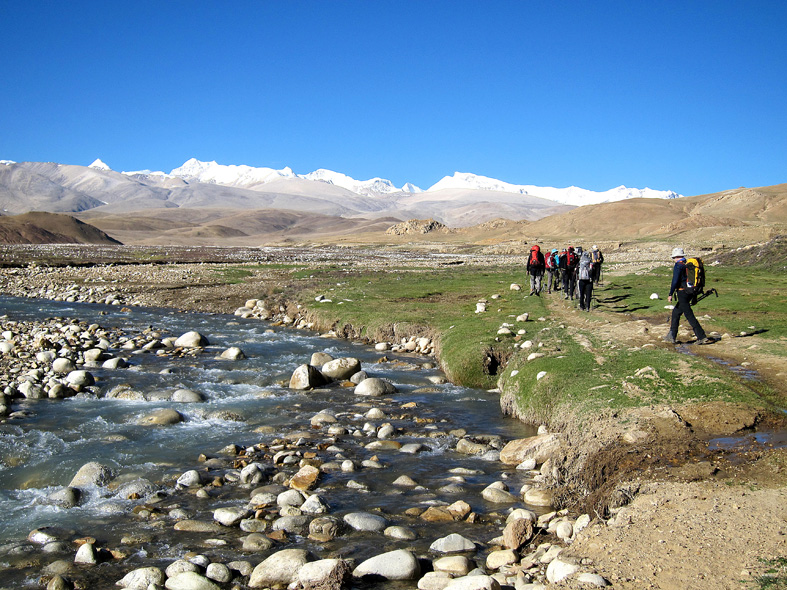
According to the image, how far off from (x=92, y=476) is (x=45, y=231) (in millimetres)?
179025

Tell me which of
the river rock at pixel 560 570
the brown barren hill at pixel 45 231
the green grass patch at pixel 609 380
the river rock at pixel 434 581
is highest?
the brown barren hill at pixel 45 231

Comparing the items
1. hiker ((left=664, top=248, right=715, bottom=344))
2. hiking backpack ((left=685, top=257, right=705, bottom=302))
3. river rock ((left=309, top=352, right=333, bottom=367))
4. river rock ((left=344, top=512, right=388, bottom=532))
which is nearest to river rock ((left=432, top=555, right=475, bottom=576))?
river rock ((left=344, top=512, right=388, bottom=532))

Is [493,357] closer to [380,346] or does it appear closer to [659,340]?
[659,340]

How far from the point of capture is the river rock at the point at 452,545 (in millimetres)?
8227

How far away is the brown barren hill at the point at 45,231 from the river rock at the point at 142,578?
6399 inches

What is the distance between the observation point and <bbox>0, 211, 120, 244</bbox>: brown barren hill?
152m

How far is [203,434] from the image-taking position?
44.3ft

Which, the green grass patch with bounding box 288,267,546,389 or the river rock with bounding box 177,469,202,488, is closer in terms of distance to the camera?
the river rock with bounding box 177,469,202,488

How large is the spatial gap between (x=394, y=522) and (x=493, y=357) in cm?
952

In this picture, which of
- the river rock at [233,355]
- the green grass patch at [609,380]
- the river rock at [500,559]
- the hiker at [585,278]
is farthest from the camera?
the hiker at [585,278]

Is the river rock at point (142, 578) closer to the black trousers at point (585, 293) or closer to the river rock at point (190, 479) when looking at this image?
the river rock at point (190, 479)

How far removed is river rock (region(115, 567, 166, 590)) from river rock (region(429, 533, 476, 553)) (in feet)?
11.6

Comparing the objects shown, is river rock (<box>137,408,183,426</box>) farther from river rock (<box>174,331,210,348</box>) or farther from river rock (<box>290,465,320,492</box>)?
river rock (<box>174,331,210,348</box>)

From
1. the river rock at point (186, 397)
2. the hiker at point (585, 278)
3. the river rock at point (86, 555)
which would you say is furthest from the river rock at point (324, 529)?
the hiker at point (585, 278)
